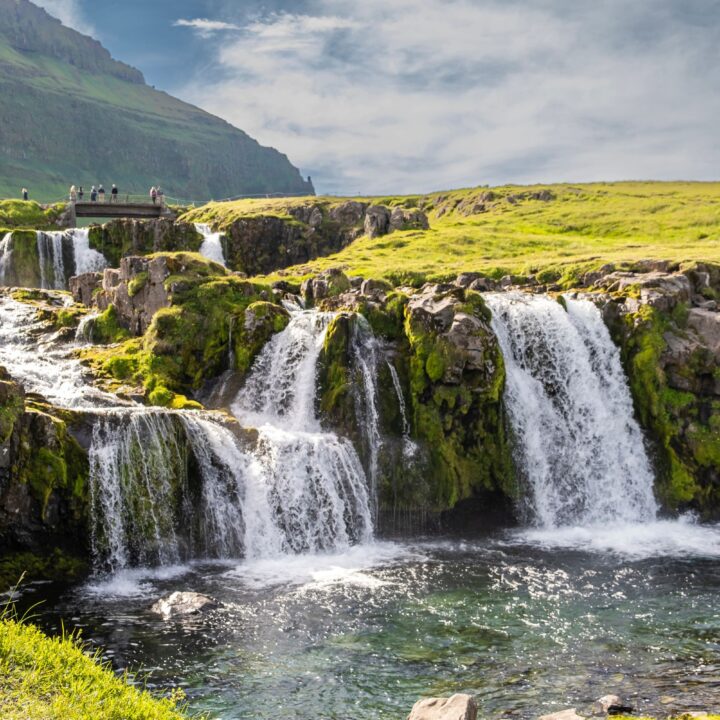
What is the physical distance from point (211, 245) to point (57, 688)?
6498cm

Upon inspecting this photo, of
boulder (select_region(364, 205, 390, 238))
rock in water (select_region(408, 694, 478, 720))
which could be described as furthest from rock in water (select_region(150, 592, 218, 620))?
boulder (select_region(364, 205, 390, 238))

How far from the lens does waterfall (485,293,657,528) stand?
35688 mm

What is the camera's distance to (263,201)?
10025cm

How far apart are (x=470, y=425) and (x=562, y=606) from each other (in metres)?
13.4

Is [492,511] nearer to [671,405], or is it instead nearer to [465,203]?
[671,405]

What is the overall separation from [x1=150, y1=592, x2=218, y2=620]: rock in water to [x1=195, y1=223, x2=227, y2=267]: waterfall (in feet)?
172

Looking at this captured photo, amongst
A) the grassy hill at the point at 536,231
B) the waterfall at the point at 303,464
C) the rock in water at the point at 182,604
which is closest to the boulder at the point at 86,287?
the waterfall at the point at 303,464

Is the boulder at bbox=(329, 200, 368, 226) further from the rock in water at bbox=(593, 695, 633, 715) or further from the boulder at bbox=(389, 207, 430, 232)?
the rock in water at bbox=(593, 695, 633, 715)

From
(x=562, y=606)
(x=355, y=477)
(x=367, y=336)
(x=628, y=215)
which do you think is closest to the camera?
(x=562, y=606)

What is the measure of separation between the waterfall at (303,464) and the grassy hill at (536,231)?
2338 centimetres

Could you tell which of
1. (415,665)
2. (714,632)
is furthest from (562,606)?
(415,665)

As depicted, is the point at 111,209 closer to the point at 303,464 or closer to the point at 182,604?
the point at 303,464

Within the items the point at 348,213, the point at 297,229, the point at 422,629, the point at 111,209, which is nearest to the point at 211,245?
the point at 111,209

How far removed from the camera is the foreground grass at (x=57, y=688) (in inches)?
429
